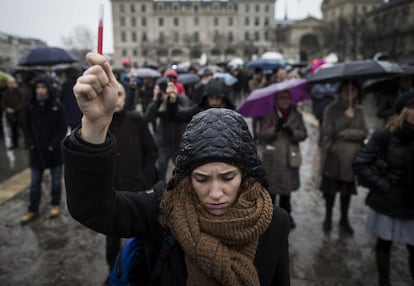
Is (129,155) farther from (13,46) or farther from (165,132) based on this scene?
(13,46)

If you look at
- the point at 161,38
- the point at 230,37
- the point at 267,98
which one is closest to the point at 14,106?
the point at 267,98

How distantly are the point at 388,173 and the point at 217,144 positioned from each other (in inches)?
86.5

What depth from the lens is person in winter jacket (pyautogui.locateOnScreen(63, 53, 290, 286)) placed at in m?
1.22

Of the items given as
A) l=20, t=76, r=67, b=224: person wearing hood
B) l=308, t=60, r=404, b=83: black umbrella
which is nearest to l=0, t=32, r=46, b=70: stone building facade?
l=20, t=76, r=67, b=224: person wearing hood

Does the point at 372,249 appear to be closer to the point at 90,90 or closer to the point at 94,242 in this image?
the point at 94,242

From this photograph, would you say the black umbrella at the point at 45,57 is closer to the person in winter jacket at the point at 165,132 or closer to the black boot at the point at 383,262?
the person in winter jacket at the point at 165,132

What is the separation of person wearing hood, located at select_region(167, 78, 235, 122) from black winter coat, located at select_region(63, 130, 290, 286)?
89.7 inches

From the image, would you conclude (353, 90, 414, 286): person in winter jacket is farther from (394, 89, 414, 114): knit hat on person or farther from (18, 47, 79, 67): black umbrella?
(18, 47, 79, 67): black umbrella

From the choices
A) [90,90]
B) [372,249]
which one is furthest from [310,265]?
[90,90]

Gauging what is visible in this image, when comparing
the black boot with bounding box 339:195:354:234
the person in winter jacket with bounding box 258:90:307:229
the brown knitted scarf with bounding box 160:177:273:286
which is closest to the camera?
the brown knitted scarf with bounding box 160:177:273:286

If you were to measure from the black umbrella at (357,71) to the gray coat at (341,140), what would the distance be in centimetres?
31

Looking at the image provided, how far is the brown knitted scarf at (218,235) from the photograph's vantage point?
1.35 meters

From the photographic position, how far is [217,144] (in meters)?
1.40

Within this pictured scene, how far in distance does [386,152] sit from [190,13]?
8992 centimetres
